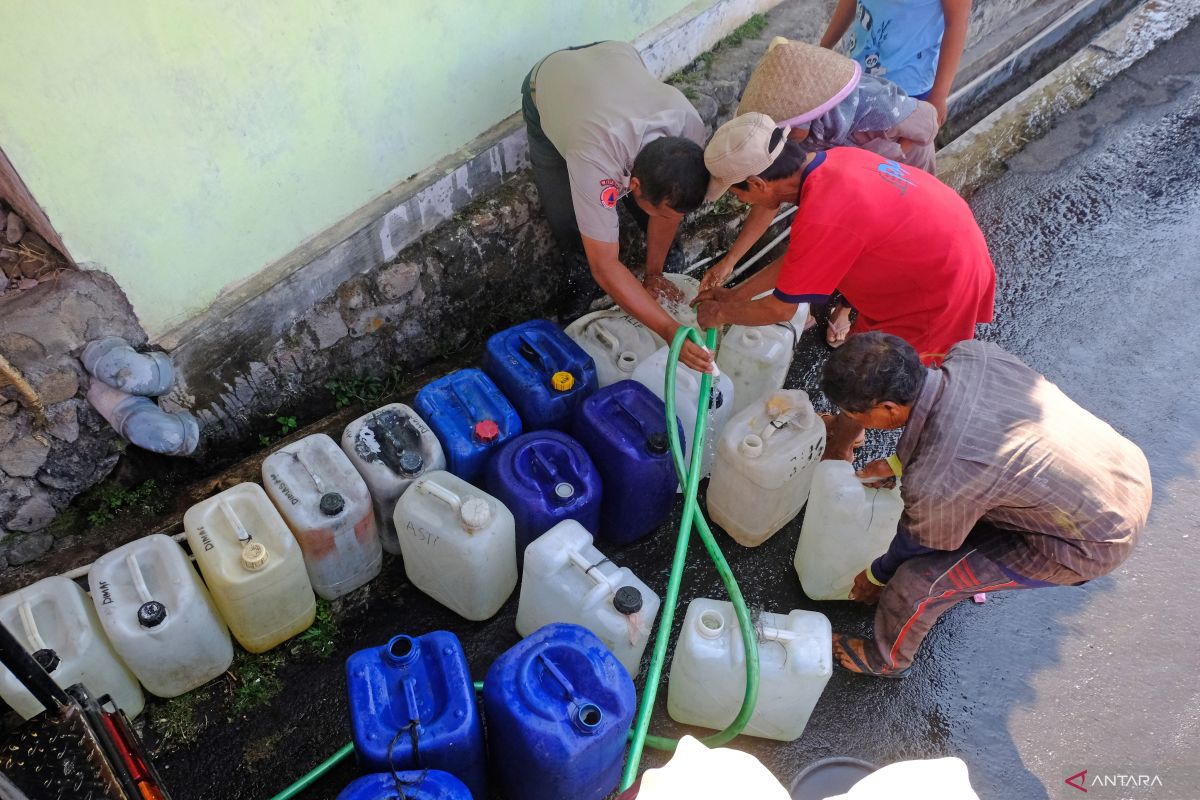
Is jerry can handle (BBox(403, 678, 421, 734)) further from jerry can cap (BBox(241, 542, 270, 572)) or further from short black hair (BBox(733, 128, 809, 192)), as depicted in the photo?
short black hair (BBox(733, 128, 809, 192))

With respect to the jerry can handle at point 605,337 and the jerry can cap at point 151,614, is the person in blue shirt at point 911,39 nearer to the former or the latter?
the jerry can handle at point 605,337

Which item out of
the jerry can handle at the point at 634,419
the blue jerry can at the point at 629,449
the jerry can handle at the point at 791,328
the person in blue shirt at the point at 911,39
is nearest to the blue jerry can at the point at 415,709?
the blue jerry can at the point at 629,449

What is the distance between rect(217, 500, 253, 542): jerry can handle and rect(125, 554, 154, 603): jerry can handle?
0.30 meters

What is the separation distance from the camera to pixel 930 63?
3.78 meters

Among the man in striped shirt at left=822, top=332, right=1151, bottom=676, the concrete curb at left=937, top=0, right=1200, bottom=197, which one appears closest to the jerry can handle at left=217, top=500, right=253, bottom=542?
the man in striped shirt at left=822, top=332, right=1151, bottom=676

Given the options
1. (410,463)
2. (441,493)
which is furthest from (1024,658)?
(410,463)

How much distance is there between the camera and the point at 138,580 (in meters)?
2.54

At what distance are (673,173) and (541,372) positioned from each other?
3.12ft

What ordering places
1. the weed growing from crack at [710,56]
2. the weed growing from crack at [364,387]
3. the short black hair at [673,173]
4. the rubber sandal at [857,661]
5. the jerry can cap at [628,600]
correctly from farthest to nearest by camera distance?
the weed growing from crack at [710,56]
the weed growing from crack at [364,387]
the rubber sandal at [857,661]
the short black hair at [673,173]
the jerry can cap at [628,600]

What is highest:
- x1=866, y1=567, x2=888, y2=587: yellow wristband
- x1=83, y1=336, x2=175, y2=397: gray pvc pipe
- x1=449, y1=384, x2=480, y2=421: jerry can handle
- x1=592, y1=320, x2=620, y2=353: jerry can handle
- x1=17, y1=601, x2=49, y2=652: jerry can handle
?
x1=83, y1=336, x2=175, y2=397: gray pvc pipe

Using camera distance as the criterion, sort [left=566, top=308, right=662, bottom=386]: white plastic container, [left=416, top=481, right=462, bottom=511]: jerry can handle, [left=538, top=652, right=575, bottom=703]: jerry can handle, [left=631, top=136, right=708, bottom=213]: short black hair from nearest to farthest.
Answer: [left=538, top=652, right=575, bottom=703]: jerry can handle
[left=416, top=481, right=462, bottom=511]: jerry can handle
[left=631, top=136, right=708, bottom=213]: short black hair
[left=566, top=308, right=662, bottom=386]: white plastic container

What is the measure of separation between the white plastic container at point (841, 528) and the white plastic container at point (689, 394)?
0.47 metres

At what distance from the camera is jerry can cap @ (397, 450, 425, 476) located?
2.92 meters

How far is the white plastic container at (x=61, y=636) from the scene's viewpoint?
2.43 metres
